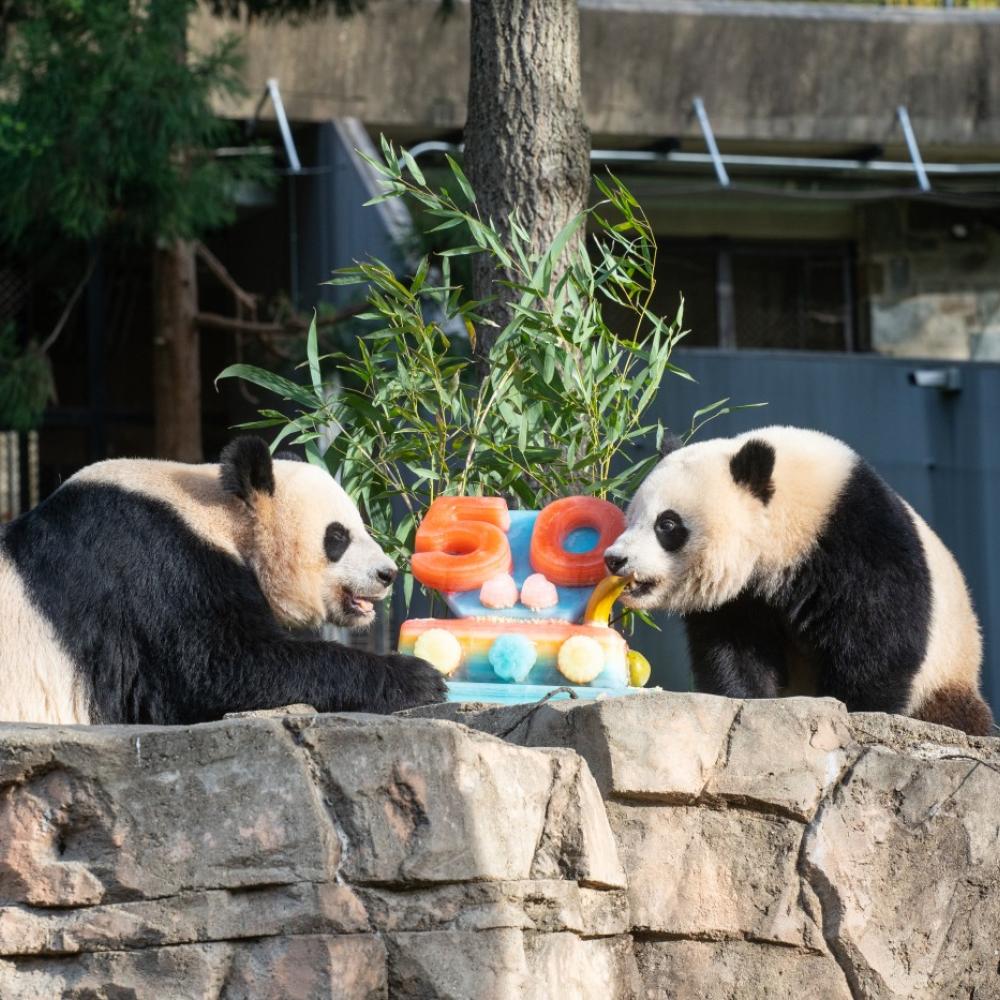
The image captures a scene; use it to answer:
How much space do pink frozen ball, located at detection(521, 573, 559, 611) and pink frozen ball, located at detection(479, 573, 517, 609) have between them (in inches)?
1.2

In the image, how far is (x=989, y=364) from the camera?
877cm

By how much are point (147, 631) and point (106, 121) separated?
4.68 m

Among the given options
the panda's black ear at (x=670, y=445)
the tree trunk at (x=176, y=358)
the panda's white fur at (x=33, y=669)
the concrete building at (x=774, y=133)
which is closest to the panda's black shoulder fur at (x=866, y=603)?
the panda's black ear at (x=670, y=445)

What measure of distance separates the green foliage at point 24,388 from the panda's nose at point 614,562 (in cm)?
511

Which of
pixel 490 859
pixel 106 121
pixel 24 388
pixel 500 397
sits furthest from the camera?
pixel 24 388

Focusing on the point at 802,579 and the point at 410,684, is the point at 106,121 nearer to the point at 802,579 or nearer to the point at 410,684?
the point at 410,684

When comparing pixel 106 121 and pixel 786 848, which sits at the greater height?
pixel 106 121

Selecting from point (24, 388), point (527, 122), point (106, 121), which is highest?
point (106, 121)

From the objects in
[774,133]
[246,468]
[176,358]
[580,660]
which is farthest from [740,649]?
[774,133]

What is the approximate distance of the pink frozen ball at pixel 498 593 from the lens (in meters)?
4.50

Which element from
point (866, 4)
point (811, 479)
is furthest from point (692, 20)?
point (811, 479)

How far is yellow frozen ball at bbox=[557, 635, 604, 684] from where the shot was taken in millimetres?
4293

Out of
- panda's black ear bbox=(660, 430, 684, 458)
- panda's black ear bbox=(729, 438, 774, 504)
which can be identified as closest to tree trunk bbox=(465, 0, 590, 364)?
panda's black ear bbox=(660, 430, 684, 458)

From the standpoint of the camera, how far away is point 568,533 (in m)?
4.69
